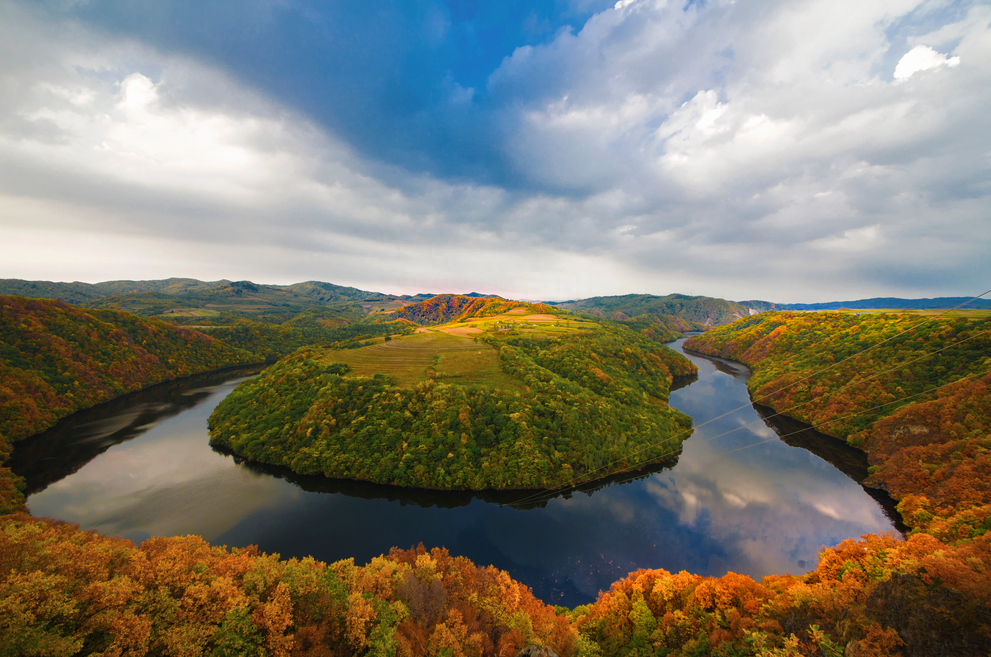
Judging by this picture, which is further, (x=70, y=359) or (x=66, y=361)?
(x=70, y=359)

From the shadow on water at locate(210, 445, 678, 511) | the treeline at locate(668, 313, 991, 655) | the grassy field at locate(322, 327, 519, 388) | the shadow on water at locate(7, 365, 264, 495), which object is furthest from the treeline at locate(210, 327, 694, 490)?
the treeline at locate(668, 313, 991, 655)

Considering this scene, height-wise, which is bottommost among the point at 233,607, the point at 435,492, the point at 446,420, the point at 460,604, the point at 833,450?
the point at 435,492

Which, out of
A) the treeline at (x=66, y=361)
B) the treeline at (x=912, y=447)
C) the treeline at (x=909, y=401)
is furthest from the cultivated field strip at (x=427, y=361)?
the treeline at (x=909, y=401)

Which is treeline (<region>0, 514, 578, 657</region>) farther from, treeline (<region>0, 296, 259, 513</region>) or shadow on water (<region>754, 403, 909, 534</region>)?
shadow on water (<region>754, 403, 909, 534</region>)

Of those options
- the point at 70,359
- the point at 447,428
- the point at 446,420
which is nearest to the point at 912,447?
the point at 447,428

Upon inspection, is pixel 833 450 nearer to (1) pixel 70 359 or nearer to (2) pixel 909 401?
(2) pixel 909 401

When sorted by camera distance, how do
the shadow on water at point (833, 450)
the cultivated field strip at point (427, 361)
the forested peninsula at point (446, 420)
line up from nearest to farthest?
the shadow on water at point (833, 450)
the forested peninsula at point (446, 420)
the cultivated field strip at point (427, 361)

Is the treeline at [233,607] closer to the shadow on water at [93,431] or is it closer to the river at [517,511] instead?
the river at [517,511]
